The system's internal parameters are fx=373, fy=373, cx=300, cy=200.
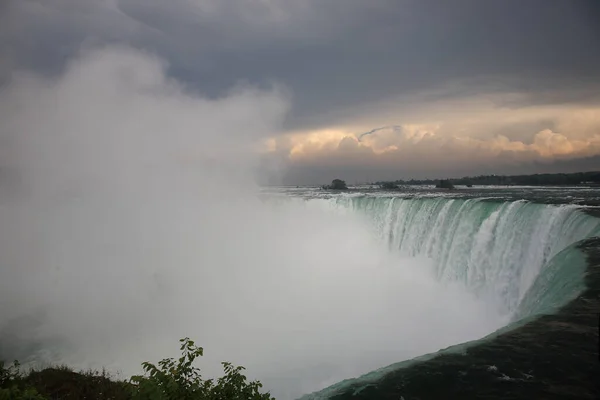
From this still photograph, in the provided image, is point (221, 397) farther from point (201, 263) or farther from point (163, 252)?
point (163, 252)

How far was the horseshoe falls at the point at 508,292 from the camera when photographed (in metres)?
5.54

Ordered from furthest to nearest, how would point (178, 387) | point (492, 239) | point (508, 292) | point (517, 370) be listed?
point (492, 239) → point (508, 292) → point (517, 370) → point (178, 387)

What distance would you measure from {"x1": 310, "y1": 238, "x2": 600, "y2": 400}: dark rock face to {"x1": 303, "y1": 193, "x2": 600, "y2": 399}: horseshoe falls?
0.01 meters

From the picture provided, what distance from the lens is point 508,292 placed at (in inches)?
602

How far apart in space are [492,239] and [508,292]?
306 centimetres

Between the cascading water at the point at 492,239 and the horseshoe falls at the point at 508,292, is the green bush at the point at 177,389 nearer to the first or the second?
the horseshoe falls at the point at 508,292

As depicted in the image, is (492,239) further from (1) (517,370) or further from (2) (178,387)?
(2) (178,387)

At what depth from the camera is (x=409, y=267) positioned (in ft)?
78.7

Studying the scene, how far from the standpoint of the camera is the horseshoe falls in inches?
218

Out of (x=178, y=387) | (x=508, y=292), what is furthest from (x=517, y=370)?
(x=508, y=292)

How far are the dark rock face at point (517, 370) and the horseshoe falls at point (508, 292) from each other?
15mm

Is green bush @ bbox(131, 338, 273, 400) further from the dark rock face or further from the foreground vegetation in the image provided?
the dark rock face

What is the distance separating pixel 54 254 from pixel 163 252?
794cm

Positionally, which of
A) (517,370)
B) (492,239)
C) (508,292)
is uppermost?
(492,239)
